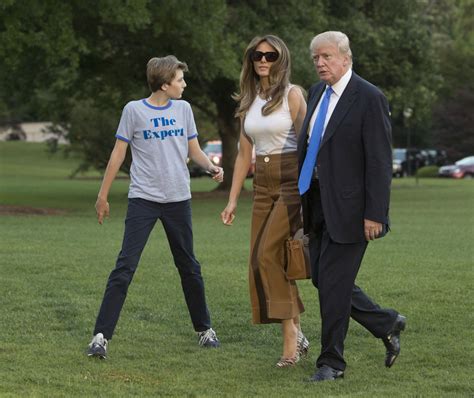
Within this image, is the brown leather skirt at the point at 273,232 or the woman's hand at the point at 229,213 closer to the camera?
the brown leather skirt at the point at 273,232

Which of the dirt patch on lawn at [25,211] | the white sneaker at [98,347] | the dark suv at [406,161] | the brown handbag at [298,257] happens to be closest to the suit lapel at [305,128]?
the brown handbag at [298,257]

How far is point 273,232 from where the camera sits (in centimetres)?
761

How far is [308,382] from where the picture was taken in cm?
712

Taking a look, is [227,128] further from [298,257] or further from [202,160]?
[298,257]

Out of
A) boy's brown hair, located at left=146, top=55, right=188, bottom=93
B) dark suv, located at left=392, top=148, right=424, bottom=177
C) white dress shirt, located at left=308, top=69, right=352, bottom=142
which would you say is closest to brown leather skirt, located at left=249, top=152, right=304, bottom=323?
white dress shirt, located at left=308, top=69, right=352, bottom=142

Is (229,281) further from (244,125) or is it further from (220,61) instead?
(220,61)

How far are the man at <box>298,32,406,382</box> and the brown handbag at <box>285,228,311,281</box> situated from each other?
1.03 ft

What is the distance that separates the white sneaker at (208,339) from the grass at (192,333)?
4.7 inches

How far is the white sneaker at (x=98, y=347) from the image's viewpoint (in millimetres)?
7840

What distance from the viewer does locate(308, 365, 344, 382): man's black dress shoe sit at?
281 inches

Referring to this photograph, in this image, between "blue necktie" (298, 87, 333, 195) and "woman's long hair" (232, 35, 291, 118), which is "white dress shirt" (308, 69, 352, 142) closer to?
"blue necktie" (298, 87, 333, 195)

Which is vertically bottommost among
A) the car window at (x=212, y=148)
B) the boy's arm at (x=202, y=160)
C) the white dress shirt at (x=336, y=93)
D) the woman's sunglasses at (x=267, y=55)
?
the car window at (x=212, y=148)

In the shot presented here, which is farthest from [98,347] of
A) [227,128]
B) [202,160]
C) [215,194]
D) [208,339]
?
[227,128]

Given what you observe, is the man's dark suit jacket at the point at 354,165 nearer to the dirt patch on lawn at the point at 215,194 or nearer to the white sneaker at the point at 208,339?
the white sneaker at the point at 208,339
